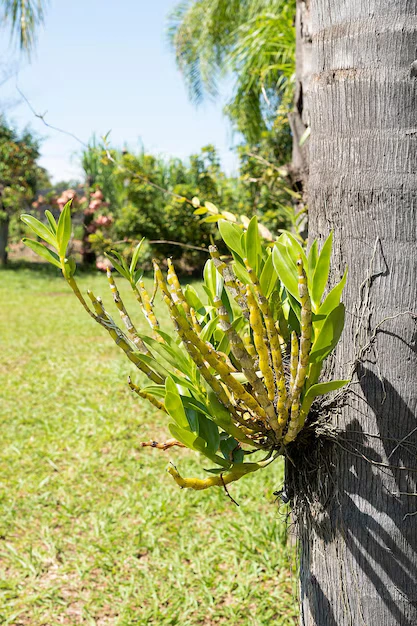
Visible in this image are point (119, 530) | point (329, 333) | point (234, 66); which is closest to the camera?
point (329, 333)

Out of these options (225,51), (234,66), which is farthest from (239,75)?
(225,51)

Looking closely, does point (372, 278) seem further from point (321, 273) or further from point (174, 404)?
point (174, 404)

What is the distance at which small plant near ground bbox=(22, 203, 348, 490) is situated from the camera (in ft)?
2.95

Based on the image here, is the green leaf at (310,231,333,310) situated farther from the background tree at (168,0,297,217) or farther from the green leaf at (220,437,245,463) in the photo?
the background tree at (168,0,297,217)

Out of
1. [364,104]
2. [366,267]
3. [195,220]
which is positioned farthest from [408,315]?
[195,220]

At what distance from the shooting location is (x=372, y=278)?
1037mm

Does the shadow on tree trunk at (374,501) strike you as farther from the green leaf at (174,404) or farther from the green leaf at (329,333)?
the green leaf at (174,404)

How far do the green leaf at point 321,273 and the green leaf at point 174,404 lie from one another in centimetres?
26

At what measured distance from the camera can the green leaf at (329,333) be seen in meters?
0.88

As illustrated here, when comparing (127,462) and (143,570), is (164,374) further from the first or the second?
(127,462)

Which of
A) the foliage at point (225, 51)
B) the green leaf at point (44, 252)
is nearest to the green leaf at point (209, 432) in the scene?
the green leaf at point (44, 252)

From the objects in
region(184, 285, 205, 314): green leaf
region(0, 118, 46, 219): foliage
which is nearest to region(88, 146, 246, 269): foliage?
region(0, 118, 46, 219): foliage

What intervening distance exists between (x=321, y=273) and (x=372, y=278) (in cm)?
17

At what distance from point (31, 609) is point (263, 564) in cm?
97
